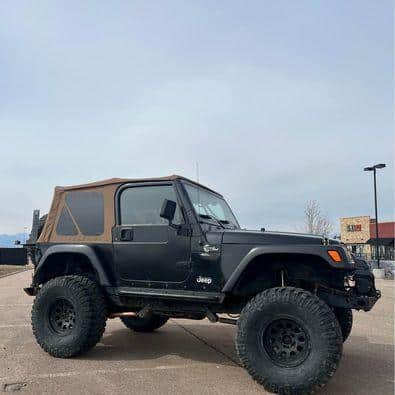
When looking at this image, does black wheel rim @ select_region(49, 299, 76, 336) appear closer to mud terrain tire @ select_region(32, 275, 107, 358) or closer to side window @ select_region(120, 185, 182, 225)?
mud terrain tire @ select_region(32, 275, 107, 358)

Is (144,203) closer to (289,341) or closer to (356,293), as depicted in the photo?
(289,341)

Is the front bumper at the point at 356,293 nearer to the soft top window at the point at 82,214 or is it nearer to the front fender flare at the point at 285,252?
the front fender flare at the point at 285,252

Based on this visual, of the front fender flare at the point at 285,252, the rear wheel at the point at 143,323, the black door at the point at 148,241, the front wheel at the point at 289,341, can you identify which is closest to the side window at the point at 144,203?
the black door at the point at 148,241

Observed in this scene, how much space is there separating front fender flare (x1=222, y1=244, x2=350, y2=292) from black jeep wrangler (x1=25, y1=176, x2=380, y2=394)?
11mm

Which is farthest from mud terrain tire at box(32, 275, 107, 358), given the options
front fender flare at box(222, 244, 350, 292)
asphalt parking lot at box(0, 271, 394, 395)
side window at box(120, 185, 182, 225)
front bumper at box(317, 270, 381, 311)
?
front bumper at box(317, 270, 381, 311)

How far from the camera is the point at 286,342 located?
187 inches

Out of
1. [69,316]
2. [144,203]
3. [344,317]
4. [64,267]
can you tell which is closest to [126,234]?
[144,203]

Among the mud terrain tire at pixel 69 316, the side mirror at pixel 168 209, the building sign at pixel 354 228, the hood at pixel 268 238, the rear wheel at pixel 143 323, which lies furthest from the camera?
the building sign at pixel 354 228

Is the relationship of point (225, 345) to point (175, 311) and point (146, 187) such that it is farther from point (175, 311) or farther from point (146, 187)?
point (146, 187)

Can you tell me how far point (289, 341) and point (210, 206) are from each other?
213 cm

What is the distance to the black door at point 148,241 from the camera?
5.38 metres

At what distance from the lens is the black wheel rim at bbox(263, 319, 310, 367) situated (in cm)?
459

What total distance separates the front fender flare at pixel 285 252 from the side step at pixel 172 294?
0.23 metres

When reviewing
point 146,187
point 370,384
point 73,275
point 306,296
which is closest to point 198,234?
point 146,187
